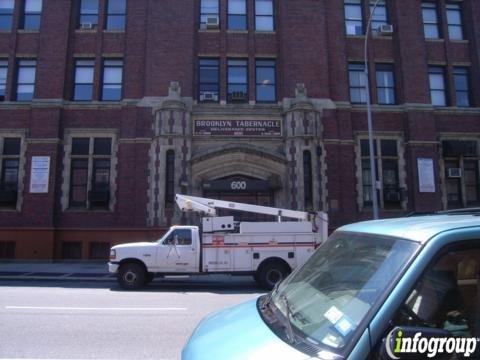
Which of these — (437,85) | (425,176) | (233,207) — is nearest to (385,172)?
(425,176)

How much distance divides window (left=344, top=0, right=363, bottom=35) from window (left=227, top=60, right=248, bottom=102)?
21.1 feet

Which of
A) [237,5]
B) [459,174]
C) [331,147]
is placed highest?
[237,5]

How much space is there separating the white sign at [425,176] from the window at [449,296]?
20.1 meters

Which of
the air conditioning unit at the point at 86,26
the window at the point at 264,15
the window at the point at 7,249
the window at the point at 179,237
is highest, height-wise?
the window at the point at 264,15

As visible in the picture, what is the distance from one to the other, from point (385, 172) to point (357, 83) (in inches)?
203

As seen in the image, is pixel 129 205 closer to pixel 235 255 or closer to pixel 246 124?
pixel 246 124

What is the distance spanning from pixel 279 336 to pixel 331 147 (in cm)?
1872

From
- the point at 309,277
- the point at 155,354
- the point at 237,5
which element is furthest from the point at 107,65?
the point at 309,277

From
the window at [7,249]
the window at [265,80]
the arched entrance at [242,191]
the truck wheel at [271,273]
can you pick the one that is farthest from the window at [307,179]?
the window at [7,249]

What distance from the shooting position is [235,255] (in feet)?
41.3

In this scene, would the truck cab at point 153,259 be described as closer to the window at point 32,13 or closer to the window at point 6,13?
the window at point 32,13

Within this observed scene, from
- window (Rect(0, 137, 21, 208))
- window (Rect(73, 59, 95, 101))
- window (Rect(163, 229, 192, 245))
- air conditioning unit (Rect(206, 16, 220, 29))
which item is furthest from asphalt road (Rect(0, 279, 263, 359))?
air conditioning unit (Rect(206, 16, 220, 29))

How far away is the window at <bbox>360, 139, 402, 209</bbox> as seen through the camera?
67.1 feet

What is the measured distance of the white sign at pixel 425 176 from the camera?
67.1ft
